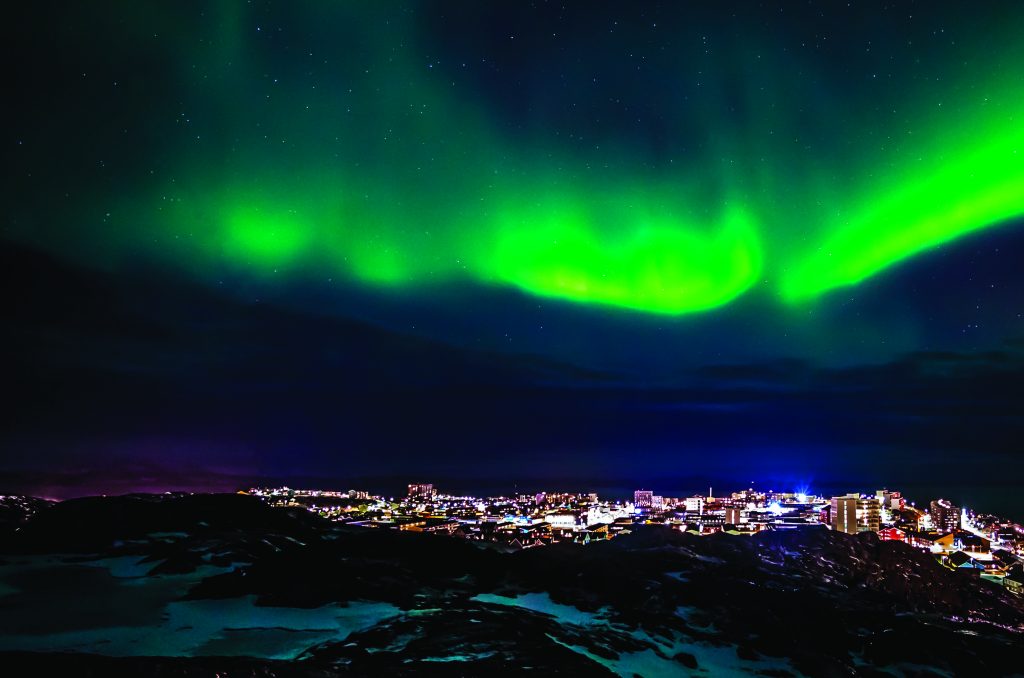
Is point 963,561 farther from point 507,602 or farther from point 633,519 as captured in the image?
point 507,602

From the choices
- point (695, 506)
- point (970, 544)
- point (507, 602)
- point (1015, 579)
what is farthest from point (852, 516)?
point (507, 602)

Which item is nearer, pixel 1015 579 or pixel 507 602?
pixel 507 602

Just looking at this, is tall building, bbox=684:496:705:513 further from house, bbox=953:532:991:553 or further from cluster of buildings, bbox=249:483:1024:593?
house, bbox=953:532:991:553

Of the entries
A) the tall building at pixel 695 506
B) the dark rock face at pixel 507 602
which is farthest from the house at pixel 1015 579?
the tall building at pixel 695 506

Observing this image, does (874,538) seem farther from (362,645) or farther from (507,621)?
(362,645)

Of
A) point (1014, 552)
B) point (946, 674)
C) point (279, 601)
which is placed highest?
point (279, 601)

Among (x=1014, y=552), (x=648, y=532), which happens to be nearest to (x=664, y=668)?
(x=648, y=532)
